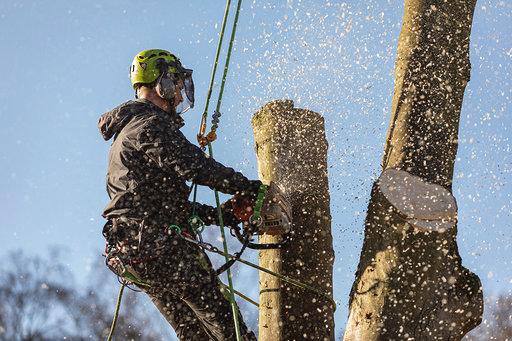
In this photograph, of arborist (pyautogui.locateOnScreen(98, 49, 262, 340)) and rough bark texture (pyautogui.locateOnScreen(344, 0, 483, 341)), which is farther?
A: arborist (pyautogui.locateOnScreen(98, 49, 262, 340))

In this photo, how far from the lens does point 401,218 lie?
3322mm

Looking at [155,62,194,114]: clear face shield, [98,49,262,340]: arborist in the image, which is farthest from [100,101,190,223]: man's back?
[155,62,194,114]: clear face shield

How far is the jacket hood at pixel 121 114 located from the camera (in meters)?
3.61

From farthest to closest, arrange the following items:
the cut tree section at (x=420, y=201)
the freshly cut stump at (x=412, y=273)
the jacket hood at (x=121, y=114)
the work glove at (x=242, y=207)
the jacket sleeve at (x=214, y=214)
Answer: the jacket sleeve at (x=214, y=214), the work glove at (x=242, y=207), the jacket hood at (x=121, y=114), the cut tree section at (x=420, y=201), the freshly cut stump at (x=412, y=273)

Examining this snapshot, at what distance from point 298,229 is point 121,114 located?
1.21m

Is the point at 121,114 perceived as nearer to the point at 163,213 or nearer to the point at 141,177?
the point at 141,177

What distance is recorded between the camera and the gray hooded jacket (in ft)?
11.0

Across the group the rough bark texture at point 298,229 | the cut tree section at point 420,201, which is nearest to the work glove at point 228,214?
the rough bark texture at point 298,229

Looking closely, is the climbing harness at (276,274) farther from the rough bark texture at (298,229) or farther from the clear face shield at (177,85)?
the clear face shield at (177,85)

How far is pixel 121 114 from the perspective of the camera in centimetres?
362

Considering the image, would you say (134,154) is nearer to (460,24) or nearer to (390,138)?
(390,138)

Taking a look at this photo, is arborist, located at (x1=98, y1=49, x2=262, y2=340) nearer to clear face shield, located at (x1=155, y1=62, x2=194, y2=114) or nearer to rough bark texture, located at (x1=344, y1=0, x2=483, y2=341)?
clear face shield, located at (x1=155, y1=62, x2=194, y2=114)

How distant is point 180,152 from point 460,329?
5.55ft

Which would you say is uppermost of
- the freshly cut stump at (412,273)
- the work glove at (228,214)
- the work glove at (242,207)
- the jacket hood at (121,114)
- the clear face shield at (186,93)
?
the clear face shield at (186,93)
